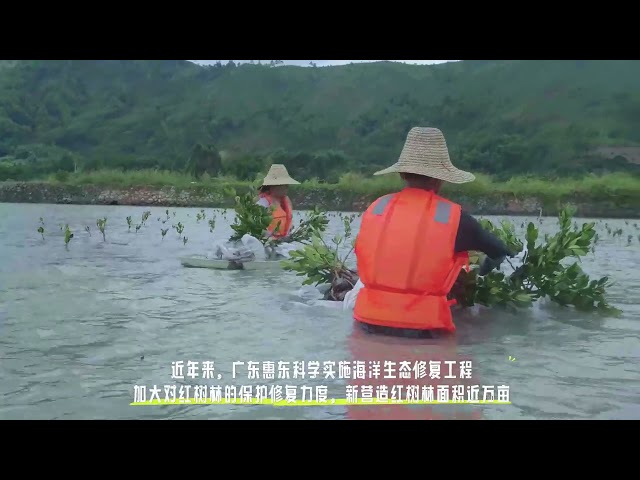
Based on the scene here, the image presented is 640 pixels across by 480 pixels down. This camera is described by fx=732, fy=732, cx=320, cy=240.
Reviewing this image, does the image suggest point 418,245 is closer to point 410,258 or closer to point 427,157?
point 410,258

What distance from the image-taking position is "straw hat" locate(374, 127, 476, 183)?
455cm

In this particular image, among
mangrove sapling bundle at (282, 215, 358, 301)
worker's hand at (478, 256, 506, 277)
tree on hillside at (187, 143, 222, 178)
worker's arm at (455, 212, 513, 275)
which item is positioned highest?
tree on hillside at (187, 143, 222, 178)

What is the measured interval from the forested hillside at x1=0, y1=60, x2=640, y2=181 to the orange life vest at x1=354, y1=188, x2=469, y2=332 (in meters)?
5.42

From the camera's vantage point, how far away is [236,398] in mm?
3525

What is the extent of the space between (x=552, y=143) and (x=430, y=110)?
13.3 feet

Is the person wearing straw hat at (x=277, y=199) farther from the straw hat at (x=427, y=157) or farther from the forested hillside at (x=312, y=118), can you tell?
the straw hat at (x=427, y=157)

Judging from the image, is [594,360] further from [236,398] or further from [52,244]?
[52,244]

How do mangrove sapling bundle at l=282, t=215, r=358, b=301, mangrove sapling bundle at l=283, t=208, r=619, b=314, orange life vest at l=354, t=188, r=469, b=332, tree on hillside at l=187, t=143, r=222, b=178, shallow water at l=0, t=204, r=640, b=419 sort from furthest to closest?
tree on hillside at l=187, t=143, r=222, b=178
mangrove sapling bundle at l=282, t=215, r=358, b=301
mangrove sapling bundle at l=283, t=208, r=619, b=314
orange life vest at l=354, t=188, r=469, b=332
shallow water at l=0, t=204, r=640, b=419

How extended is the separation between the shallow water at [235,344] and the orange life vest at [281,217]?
1.06 m

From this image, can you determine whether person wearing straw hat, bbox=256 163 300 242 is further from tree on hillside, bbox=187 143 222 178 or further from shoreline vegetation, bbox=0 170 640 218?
tree on hillside, bbox=187 143 222 178

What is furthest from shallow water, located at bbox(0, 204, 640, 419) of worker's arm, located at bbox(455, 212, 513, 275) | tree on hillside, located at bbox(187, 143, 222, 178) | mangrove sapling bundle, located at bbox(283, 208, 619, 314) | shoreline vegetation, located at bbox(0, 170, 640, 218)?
tree on hillside, located at bbox(187, 143, 222, 178)

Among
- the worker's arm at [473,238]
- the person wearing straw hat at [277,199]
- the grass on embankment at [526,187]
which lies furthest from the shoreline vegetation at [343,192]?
Answer: the worker's arm at [473,238]

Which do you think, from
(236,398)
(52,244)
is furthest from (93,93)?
(236,398)

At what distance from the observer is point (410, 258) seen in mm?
4438
